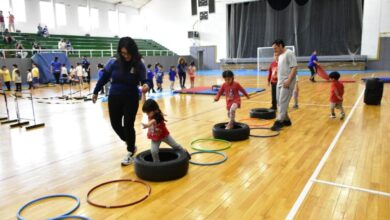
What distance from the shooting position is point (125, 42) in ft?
12.5

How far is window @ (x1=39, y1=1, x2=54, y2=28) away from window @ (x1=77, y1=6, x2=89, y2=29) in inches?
103

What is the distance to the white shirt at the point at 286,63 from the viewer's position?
216 inches

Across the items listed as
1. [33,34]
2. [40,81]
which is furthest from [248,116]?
[33,34]

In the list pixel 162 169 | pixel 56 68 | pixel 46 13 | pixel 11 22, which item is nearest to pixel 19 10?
pixel 11 22

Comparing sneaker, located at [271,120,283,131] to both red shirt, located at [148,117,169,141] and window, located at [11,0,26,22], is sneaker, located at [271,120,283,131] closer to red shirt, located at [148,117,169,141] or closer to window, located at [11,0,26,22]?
red shirt, located at [148,117,169,141]

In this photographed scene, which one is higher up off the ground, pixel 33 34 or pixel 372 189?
pixel 33 34

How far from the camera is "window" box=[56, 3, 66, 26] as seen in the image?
2539 centimetres

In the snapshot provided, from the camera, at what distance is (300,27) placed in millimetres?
24297

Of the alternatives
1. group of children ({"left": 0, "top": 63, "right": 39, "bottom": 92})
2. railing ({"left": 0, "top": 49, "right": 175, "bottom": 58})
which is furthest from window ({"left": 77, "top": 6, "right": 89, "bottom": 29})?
group of children ({"left": 0, "top": 63, "right": 39, "bottom": 92})

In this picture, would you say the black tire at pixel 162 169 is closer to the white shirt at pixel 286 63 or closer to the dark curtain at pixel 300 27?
the white shirt at pixel 286 63

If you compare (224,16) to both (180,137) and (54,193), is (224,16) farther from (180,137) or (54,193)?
(54,193)

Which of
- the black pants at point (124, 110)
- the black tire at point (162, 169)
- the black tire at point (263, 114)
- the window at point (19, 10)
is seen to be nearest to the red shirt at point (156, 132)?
the black tire at point (162, 169)

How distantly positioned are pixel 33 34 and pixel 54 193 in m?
23.2

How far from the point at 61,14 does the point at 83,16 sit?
2199mm
